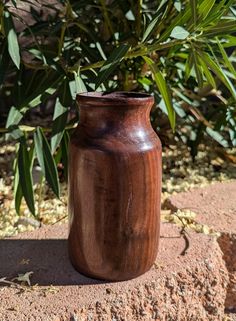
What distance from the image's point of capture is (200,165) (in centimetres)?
243

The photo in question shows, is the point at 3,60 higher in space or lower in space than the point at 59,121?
higher

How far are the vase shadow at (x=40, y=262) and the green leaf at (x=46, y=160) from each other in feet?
0.56

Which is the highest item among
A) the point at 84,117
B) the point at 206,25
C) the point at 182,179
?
the point at 206,25

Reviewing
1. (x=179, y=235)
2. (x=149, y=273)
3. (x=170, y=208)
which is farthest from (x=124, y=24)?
(x=149, y=273)

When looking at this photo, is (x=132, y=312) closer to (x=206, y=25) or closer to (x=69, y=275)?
(x=69, y=275)

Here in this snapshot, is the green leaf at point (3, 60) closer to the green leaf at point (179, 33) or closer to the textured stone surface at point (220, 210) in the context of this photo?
the green leaf at point (179, 33)

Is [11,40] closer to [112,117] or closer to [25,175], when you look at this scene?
[25,175]

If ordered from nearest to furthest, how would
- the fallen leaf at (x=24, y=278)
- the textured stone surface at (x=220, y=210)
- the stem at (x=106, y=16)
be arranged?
the fallen leaf at (x=24, y=278) < the textured stone surface at (x=220, y=210) < the stem at (x=106, y=16)

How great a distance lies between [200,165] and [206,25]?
0.99 metres

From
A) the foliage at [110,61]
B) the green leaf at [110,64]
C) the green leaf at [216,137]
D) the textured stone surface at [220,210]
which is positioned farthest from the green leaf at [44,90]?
the green leaf at [216,137]

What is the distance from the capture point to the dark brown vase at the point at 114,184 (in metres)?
1.20

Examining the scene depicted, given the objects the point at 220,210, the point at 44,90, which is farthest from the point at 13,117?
the point at 220,210

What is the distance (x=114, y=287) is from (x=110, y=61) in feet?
1.83

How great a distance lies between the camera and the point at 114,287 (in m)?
1.28
